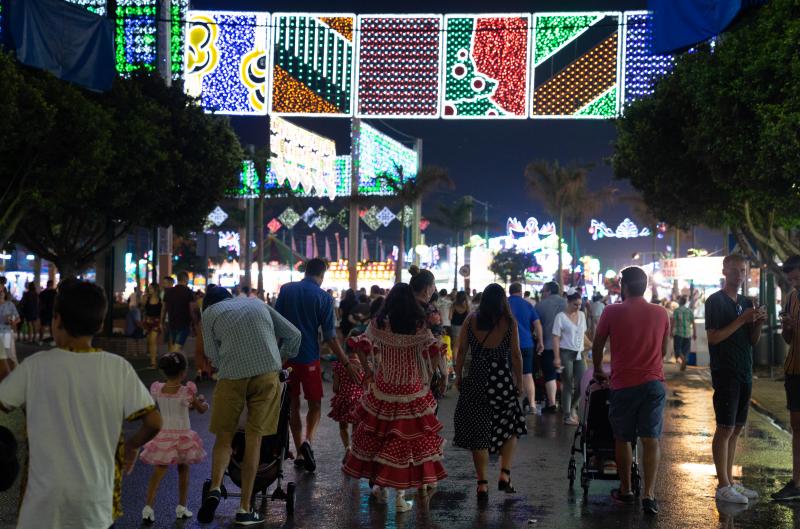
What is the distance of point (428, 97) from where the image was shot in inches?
1654

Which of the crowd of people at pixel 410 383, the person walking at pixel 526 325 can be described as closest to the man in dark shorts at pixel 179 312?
the person walking at pixel 526 325

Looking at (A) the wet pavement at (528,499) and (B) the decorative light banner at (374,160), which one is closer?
(A) the wet pavement at (528,499)

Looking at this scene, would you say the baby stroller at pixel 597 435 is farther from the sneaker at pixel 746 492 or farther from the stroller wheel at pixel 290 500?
→ the stroller wheel at pixel 290 500

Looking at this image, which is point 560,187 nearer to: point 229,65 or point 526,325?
point 229,65

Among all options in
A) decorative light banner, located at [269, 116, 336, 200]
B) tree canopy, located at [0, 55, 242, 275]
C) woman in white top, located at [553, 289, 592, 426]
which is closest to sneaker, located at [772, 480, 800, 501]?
woman in white top, located at [553, 289, 592, 426]

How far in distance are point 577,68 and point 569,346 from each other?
2738 cm

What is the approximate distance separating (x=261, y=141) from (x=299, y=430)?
211ft

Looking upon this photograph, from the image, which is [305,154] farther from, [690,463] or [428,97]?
[690,463]

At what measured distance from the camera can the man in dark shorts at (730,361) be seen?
27.9 ft

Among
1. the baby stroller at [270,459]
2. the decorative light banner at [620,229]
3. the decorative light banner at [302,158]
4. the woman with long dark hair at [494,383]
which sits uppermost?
the decorative light banner at [302,158]

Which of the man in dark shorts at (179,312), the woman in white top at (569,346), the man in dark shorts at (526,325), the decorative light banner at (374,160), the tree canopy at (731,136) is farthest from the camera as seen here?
the decorative light banner at (374,160)

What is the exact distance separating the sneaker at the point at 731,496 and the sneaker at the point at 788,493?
0.27 m

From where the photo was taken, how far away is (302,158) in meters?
61.0

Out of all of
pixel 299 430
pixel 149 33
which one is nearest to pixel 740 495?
pixel 299 430
